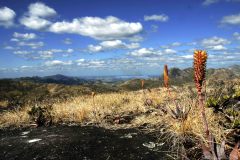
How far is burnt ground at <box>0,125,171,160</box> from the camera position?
688 cm

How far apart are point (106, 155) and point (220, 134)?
2596mm

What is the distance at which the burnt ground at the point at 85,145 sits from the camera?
688cm

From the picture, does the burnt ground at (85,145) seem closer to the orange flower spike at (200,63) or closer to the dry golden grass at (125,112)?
the dry golden grass at (125,112)

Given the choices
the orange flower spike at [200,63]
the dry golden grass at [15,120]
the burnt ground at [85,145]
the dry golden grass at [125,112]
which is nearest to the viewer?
the orange flower spike at [200,63]

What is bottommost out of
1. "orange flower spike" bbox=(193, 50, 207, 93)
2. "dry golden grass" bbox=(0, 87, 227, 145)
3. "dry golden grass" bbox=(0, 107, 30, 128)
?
"dry golden grass" bbox=(0, 107, 30, 128)

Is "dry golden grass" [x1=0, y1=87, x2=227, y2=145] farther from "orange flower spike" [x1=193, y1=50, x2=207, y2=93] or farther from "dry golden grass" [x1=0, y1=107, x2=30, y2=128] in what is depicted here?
"orange flower spike" [x1=193, y1=50, x2=207, y2=93]

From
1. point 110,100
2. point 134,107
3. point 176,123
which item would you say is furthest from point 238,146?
point 110,100

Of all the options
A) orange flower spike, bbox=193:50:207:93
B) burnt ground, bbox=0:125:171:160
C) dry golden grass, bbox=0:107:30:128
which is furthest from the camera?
dry golden grass, bbox=0:107:30:128

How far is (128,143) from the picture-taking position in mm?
7746

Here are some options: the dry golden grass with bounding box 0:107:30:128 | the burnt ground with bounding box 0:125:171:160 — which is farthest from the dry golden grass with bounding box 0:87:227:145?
the burnt ground with bounding box 0:125:171:160

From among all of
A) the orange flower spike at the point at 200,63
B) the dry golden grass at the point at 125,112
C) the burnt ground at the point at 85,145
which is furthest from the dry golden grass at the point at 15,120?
the orange flower spike at the point at 200,63

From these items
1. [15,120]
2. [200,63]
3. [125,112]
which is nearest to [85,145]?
[125,112]

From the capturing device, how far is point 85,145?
7.74 metres

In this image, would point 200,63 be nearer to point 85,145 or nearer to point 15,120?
point 85,145
